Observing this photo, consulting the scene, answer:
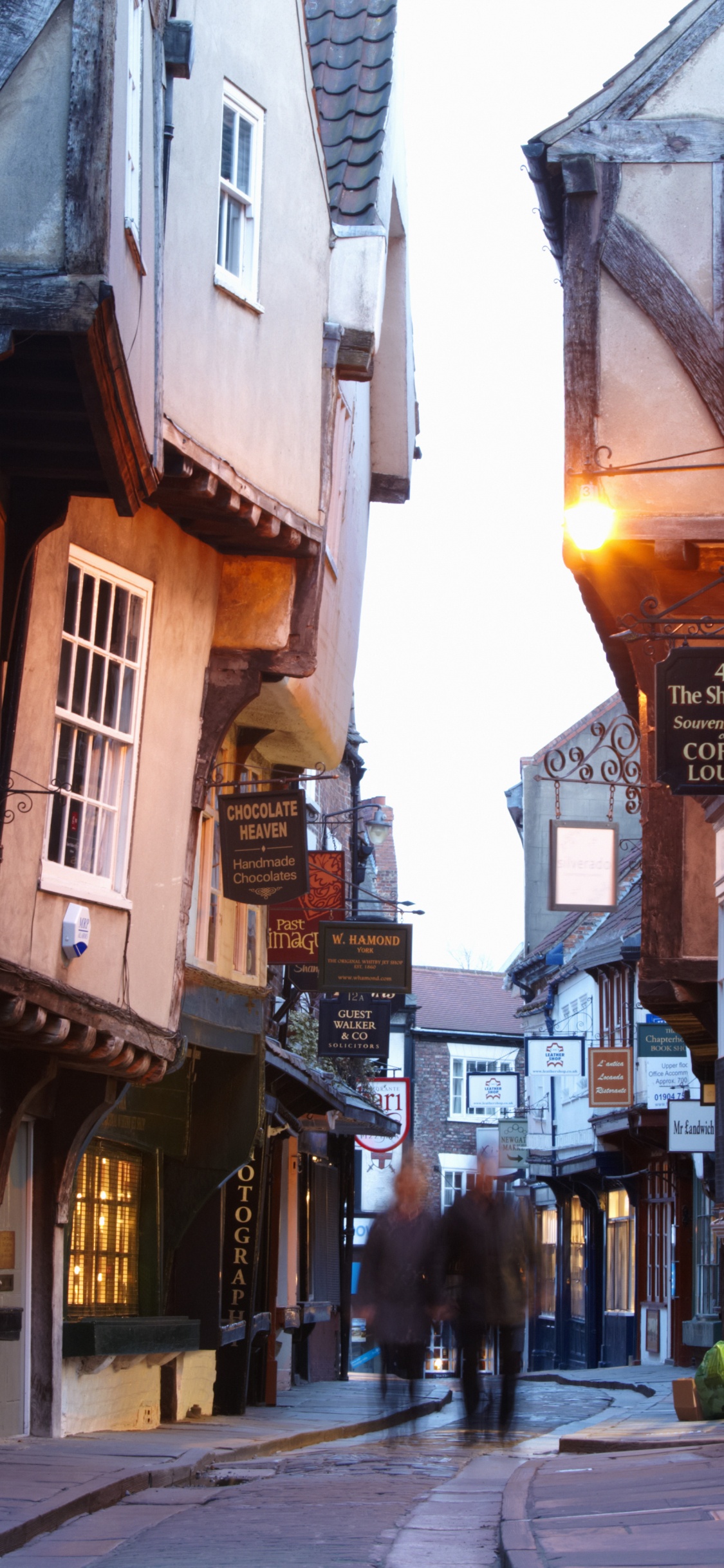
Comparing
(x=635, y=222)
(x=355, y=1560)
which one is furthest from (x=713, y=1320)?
(x=355, y=1560)

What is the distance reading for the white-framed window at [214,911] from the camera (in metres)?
15.6

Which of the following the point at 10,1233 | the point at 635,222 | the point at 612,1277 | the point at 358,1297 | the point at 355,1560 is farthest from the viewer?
the point at 612,1277

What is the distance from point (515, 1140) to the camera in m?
39.9

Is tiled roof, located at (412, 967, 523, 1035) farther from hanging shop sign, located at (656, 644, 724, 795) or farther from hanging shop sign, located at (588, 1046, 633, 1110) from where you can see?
hanging shop sign, located at (656, 644, 724, 795)

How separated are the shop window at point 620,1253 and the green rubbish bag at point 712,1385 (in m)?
17.4

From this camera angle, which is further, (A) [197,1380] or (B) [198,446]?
(A) [197,1380]

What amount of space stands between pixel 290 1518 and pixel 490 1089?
2893 cm

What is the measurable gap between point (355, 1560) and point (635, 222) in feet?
39.7

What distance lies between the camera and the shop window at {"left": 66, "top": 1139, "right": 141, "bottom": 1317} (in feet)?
Answer: 44.8

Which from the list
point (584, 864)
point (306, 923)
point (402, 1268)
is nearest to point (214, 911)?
point (306, 923)

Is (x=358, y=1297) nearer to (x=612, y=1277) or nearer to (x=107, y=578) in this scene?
(x=107, y=578)

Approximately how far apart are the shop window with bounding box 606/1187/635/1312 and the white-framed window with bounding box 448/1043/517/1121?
17625 mm

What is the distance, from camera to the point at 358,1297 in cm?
Answer: 1403

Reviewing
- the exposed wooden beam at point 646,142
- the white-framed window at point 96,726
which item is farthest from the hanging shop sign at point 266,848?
the exposed wooden beam at point 646,142
